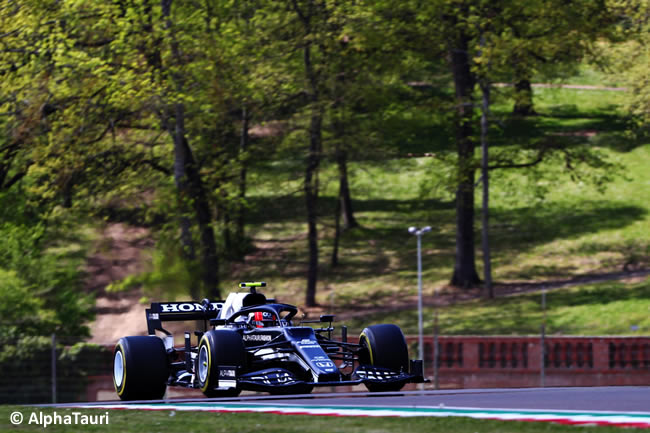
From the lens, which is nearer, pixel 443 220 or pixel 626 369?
pixel 626 369

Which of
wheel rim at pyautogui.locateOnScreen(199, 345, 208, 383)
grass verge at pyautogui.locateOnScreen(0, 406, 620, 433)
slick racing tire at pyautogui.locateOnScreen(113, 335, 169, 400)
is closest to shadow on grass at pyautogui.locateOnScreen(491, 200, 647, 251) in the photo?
slick racing tire at pyautogui.locateOnScreen(113, 335, 169, 400)

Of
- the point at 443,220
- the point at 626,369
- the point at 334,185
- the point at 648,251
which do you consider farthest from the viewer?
the point at 334,185

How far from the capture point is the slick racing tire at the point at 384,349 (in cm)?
1598

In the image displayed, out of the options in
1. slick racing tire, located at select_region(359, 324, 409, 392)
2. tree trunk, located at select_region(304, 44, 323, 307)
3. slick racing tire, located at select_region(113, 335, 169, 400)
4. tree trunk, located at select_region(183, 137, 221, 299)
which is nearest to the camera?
slick racing tire, located at select_region(113, 335, 169, 400)

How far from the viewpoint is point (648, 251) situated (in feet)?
140

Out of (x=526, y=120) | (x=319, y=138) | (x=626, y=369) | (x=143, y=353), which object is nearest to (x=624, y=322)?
(x=626, y=369)

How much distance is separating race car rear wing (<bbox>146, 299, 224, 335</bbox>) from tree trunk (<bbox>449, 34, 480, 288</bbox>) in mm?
22628

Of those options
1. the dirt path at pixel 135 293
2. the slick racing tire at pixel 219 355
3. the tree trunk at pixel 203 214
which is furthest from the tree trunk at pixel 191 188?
the slick racing tire at pixel 219 355

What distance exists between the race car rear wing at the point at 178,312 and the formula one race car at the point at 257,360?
2.14 feet

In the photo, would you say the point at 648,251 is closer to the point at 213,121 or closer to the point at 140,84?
the point at 213,121

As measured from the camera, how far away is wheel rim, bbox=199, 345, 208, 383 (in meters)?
14.8

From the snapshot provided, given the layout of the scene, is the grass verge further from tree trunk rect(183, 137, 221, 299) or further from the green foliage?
tree trunk rect(183, 137, 221, 299)

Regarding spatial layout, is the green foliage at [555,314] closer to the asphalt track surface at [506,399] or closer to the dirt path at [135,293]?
the dirt path at [135,293]

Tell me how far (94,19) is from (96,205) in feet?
21.6
